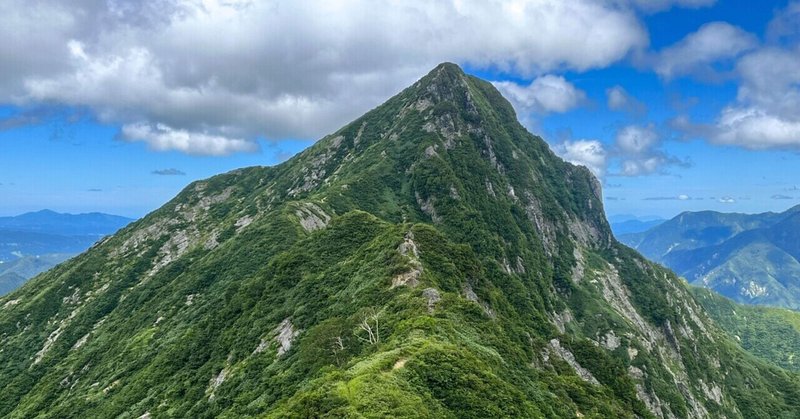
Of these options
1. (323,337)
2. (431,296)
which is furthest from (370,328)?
(431,296)

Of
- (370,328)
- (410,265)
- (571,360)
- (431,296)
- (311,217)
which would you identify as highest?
(311,217)

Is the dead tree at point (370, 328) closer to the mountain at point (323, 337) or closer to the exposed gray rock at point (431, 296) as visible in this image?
the mountain at point (323, 337)

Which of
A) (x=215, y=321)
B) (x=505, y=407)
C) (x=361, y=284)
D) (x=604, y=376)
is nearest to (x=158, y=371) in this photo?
(x=215, y=321)

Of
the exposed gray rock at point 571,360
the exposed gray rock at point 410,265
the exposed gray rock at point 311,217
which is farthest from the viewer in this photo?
the exposed gray rock at point 311,217

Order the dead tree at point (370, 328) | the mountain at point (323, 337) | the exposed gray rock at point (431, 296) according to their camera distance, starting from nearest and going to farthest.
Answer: the mountain at point (323, 337) → the dead tree at point (370, 328) → the exposed gray rock at point (431, 296)

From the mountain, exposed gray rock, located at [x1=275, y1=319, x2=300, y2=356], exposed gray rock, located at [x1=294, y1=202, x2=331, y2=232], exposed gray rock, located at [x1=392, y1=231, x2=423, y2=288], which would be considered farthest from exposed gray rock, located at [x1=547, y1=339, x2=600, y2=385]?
exposed gray rock, located at [x1=294, y1=202, x2=331, y2=232]

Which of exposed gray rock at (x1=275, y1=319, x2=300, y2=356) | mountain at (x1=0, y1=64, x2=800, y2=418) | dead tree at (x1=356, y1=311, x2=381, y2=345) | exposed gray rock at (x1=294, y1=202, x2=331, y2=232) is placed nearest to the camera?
mountain at (x1=0, y1=64, x2=800, y2=418)

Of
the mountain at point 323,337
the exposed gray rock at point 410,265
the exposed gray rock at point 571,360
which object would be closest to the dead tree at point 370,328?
the mountain at point 323,337

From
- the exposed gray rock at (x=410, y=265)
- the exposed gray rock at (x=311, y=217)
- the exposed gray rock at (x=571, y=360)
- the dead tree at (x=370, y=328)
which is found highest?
the exposed gray rock at (x=311, y=217)

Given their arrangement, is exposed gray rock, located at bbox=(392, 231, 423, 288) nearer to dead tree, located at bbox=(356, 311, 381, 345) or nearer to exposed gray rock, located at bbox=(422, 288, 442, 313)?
exposed gray rock, located at bbox=(422, 288, 442, 313)

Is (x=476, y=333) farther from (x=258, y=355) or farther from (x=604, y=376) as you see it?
(x=604, y=376)

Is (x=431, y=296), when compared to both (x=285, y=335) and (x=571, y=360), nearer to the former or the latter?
(x=285, y=335)
